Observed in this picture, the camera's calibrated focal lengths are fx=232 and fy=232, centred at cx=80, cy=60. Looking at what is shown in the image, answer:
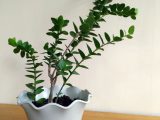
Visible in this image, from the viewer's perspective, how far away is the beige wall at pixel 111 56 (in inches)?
34.0

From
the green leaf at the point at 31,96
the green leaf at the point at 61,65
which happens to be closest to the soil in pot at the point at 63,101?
the green leaf at the point at 31,96

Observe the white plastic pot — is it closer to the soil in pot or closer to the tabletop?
the soil in pot

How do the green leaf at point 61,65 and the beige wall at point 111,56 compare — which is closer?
the green leaf at point 61,65

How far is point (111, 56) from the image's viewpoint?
2.92 feet

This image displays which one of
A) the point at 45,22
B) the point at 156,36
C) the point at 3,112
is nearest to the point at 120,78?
the point at 156,36

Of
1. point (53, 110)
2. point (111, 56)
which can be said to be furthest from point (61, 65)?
point (111, 56)

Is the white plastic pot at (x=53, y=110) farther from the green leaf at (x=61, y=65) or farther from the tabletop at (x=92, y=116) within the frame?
the tabletop at (x=92, y=116)

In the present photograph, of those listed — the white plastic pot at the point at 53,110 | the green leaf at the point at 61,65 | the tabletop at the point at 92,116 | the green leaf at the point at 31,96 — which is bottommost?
the tabletop at the point at 92,116

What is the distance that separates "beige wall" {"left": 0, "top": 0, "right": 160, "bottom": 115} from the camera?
86cm

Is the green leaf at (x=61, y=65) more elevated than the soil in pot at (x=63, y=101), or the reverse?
the green leaf at (x=61, y=65)

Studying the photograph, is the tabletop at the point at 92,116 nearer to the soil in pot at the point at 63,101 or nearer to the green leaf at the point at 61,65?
the soil in pot at the point at 63,101

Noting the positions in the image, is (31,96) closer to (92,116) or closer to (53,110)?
(53,110)

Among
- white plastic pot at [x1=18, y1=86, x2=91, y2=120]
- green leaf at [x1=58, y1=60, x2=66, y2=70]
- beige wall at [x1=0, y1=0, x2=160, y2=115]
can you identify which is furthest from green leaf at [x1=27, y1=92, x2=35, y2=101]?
beige wall at [x1=0, y1=0, x2=160, y2=115]

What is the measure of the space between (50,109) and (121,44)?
15.8 inches
